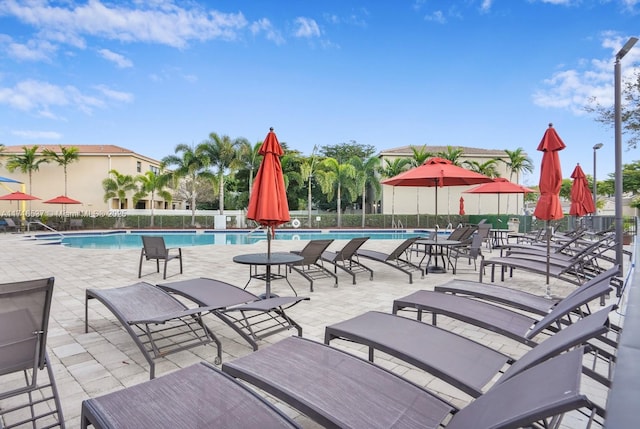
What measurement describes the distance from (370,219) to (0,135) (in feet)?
85.2

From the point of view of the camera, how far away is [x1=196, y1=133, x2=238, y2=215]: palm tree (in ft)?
78.0

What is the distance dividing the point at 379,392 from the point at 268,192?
337 cm

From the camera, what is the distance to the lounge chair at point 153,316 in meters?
2.88

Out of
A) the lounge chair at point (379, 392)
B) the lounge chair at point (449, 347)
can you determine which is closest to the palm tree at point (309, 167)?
the lounge chair at point (449, 347)

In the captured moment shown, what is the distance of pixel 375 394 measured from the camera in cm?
176

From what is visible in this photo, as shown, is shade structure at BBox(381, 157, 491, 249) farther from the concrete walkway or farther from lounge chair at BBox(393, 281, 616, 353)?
lounge chair at BBox(393, 281, 616, 353)

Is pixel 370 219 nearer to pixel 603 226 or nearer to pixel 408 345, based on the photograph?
pixel 603 226

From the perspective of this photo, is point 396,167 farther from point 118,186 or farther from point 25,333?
point 25,333

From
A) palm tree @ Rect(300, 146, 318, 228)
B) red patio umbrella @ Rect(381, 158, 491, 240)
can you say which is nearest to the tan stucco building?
palm tree @ Rect(300, 146, 318, 228)

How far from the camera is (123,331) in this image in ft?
12.5

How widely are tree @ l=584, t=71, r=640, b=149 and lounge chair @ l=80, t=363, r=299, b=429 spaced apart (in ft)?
58.5

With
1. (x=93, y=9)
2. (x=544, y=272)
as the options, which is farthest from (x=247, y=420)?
(x=93, y=9)

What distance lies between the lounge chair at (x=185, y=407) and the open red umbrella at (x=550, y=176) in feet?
15.9

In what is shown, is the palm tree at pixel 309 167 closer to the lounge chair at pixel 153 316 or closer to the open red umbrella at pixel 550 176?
the open red umbrella at pixel 550 176
